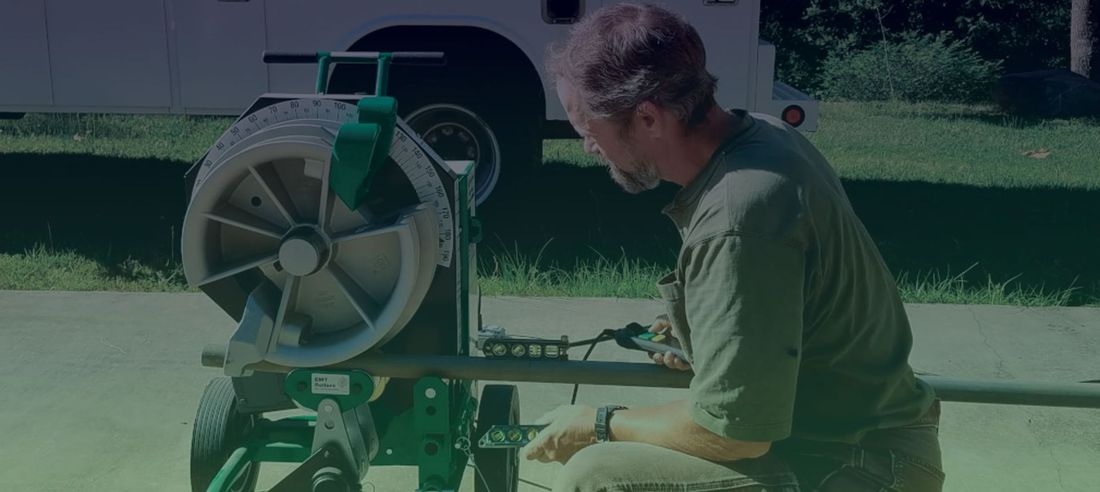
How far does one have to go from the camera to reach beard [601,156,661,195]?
211cm

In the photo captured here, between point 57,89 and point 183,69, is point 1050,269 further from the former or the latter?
point 57,89

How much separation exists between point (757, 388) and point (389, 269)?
91 cm

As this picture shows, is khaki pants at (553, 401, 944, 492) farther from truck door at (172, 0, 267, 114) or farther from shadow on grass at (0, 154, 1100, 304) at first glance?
truck door at (172, 0, 267, 114)

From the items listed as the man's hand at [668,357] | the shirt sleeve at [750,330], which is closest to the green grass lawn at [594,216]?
the man's hand at [668,357]

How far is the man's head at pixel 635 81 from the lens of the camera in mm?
1976

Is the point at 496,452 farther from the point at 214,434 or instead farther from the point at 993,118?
the point at 993,118

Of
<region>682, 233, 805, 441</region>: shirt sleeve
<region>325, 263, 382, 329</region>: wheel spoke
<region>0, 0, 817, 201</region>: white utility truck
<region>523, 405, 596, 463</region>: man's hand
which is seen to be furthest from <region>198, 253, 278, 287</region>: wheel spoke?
<region>0, 0, 817, 201</region>: white utility truck

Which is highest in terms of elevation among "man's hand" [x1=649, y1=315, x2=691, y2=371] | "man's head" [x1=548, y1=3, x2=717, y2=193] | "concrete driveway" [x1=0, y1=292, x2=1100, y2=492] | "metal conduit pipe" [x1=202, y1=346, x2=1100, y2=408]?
"man's head" [x1=548, y1=3, x2=717, y2=193]

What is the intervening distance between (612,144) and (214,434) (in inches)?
53.7

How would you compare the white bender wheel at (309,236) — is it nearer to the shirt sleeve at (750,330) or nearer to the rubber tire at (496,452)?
the rubber tire at (496,452)

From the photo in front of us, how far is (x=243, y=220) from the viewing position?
7.95 ft

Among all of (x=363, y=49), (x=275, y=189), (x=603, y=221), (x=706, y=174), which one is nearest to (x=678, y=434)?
(x=706, y=174)

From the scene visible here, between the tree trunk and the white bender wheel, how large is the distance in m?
16.6

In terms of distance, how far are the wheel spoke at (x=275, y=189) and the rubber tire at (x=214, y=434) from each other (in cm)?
61
